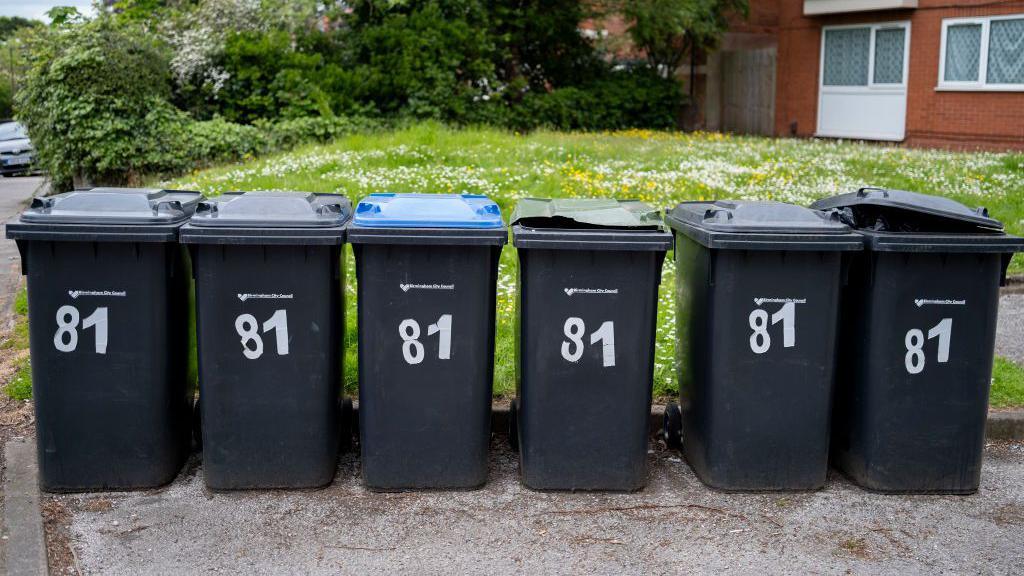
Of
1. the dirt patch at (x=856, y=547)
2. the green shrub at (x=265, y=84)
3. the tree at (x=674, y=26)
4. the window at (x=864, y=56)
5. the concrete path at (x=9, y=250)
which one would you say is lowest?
the dirt patch at (x=856, y=547)

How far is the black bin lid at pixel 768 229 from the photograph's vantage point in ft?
14.4

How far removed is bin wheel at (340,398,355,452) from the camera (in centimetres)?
501

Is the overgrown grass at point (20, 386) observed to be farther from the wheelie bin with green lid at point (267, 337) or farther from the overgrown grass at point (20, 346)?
the wheelie bin with green lid at point (267, 337)

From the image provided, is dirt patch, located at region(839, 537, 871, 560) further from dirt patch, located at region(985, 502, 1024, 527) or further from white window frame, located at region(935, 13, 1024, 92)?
white window frame, located at region(935, 13, 1024, 92)

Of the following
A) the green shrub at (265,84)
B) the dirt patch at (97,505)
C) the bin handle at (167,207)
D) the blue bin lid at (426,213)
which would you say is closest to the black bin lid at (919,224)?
the blue bin lid at (426,213)

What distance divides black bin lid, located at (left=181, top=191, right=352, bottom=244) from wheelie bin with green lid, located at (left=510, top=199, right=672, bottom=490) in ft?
2.79

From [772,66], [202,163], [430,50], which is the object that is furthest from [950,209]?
[772,66]

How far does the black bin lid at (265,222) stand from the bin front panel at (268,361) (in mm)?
66

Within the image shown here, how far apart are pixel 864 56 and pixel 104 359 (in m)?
19.1

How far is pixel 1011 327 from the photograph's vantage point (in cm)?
740

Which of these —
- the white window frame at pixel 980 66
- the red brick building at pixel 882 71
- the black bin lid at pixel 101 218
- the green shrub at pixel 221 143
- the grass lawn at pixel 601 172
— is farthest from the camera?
the red brick building at pixel 882 71

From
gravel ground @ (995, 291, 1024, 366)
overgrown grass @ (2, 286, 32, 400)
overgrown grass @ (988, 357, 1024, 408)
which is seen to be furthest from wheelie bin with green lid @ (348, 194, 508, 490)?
gravel ground @ (995, 291, 1024, 366)

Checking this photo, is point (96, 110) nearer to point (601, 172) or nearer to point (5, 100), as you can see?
point (601, 172)

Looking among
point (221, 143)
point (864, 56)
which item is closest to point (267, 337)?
point (221, 143)
